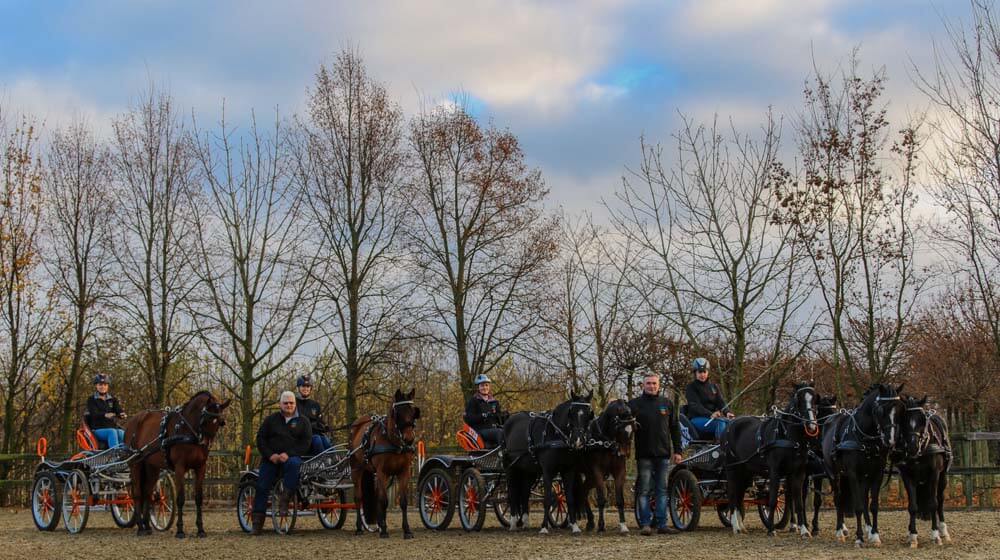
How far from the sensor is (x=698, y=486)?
14.4 metres

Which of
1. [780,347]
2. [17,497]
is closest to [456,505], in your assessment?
[780,347]

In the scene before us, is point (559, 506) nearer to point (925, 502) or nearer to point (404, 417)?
point (404, 417)

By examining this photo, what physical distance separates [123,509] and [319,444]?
12.7 feet

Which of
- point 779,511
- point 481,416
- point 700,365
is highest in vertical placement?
point 700,365

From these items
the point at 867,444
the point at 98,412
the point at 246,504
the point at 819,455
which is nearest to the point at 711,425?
the point at 819,455

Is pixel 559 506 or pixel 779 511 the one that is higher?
pixel 559 506

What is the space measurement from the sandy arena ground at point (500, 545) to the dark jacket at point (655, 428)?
1091 millimetres

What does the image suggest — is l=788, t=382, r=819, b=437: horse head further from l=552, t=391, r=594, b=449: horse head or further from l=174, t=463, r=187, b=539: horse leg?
l=174, t=463, r=187, b=539: horse leg

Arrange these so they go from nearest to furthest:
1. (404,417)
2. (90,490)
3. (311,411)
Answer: (404,417)
(90,490)
(311,411)

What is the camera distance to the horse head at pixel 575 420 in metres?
13.9

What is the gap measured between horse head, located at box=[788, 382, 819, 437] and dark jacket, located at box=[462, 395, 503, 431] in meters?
4.53

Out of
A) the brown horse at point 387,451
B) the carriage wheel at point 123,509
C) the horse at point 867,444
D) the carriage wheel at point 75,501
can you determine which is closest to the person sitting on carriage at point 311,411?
the brown horse at point 387,451

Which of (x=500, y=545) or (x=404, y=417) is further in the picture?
(x=404, y=417)

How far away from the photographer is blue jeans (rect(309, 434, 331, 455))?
52.2 ft
